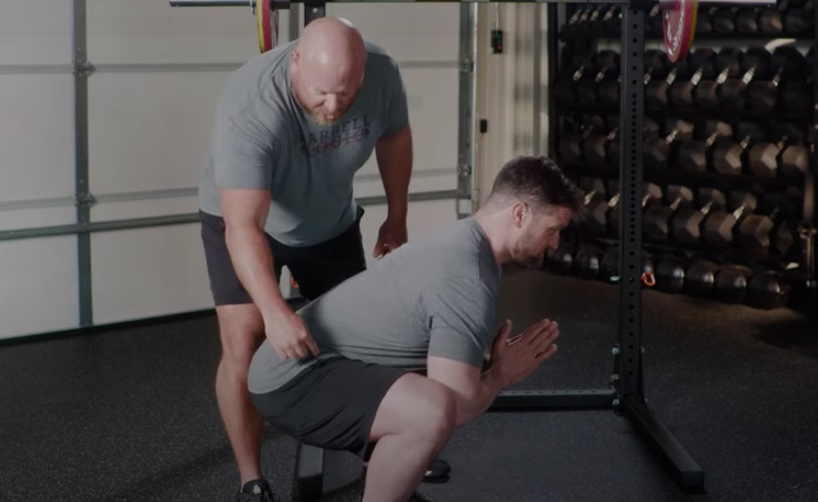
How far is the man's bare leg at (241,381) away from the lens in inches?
110

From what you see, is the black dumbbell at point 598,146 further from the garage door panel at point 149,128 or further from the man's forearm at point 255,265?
the man's forearm at point 255,265

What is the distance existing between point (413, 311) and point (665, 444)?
1280mm

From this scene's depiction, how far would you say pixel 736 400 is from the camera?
379cm

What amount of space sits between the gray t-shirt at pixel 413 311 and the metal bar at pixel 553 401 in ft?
4.40

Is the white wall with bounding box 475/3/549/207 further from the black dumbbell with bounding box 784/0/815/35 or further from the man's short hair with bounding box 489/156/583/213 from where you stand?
the man's short hair with bounding box 489/156/583/213

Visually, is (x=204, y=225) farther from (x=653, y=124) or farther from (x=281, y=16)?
(x=653, y=124)

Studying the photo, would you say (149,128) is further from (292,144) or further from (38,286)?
(292,144)

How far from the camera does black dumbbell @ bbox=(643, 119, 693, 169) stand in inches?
209

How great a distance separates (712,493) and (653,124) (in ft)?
9.07

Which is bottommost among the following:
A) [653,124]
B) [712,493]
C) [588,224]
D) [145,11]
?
[712,493]

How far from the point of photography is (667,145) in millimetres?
5305

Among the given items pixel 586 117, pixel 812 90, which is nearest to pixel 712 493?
pixel 812 90

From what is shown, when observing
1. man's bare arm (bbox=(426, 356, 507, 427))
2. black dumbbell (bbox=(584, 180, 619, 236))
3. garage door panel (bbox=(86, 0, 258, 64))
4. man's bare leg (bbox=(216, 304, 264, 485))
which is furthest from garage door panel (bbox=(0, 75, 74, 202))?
man's bare arm (bbox=(426, 356, 507, 427))

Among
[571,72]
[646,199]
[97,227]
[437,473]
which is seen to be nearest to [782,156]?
[646,199]
